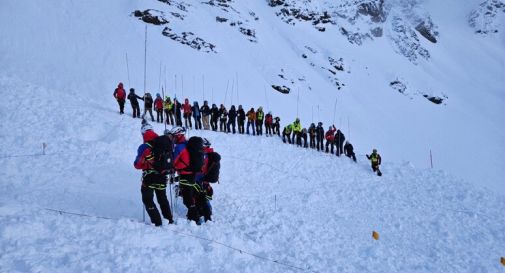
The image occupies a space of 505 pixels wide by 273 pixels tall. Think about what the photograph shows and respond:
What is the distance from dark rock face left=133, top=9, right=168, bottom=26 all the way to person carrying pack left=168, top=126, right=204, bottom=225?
31366 millimetres

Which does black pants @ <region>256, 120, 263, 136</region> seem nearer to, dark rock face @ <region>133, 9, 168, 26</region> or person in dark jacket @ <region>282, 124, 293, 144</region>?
person in dark jacket @ <region>282, 124, 293, 144</region>

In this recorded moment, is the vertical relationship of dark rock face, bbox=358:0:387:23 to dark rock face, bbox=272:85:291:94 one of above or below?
above

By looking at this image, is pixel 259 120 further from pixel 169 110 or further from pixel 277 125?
pixel 169 110

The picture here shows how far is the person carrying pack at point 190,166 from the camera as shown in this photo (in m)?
6.86

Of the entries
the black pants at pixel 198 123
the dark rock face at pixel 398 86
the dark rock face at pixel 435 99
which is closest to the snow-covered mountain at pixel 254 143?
the dark rock face at pixel 435 99

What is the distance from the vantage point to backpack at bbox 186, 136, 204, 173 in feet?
22.4

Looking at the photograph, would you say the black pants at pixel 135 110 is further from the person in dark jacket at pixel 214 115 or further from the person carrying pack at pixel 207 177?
the person carrying pack at pixel 207 177

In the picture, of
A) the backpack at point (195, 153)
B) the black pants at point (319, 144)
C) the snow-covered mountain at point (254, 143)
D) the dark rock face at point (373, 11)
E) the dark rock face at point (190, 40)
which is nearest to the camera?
the snow-covered mountain at point (254, 143)

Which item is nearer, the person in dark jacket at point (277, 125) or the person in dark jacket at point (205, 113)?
the person in dark jacket at point (205, 113)

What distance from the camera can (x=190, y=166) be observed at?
22.8 ft

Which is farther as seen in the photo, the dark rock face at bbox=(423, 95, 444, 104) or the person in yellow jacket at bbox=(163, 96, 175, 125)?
the dark rock face at bbox=(423, 95, 444, 104)

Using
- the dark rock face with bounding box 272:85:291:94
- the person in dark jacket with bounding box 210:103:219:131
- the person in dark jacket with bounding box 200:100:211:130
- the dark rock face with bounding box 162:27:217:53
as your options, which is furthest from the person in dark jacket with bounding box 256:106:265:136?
the dark rock face with bounding box 162:27:217:53

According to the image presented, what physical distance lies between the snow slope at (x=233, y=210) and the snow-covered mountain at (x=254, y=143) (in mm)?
43

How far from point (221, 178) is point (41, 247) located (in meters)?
7.87
